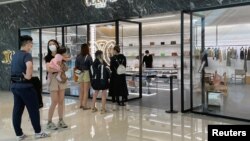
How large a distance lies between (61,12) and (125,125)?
17.2 feet

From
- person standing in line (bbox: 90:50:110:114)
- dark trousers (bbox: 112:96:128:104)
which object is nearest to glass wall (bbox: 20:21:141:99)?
dark trousers (bbox: 112:96:128:104)

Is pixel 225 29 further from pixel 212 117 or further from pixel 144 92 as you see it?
pixel 212 117

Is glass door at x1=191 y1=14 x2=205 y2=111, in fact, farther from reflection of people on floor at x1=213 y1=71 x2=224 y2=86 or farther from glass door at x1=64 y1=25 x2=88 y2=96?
glass door at x1=64 y1=25 x2=88 y2=96

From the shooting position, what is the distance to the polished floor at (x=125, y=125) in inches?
180

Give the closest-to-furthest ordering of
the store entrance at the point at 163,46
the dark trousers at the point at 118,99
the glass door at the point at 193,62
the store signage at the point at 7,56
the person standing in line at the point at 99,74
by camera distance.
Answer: the person standing in line at the point at 99,74
the glass door at the point at 193,62
the dark trousers at the point at 118,99
the store signage at the point at 7,56
the store entrance at the point at 163,46

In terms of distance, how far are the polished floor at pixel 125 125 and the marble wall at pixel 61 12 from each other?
251 cm

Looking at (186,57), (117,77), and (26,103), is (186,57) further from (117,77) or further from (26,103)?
(26,103)

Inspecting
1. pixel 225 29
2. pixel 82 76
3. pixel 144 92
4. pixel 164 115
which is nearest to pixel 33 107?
pixel 82 76

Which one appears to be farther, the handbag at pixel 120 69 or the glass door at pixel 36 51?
the glass door at pixel 36 51

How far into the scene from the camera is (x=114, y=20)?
25.3ft

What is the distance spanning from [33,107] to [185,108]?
3.60 metres

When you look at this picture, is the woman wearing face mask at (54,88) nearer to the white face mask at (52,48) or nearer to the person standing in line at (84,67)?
the white face mask at (52,48)

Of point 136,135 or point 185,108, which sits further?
point 185,108

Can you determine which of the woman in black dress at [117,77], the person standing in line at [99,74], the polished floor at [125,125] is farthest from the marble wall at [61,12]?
the polished floor at [125,125]
